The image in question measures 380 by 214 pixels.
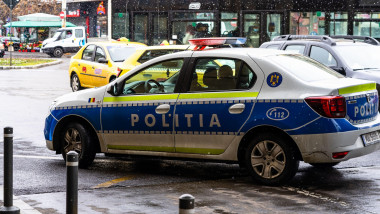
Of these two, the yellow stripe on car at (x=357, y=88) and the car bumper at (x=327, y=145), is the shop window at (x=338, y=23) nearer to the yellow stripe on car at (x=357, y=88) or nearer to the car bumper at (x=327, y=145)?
the yellow stripe on car at (x=357, y=88)

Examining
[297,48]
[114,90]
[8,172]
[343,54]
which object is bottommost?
[8,172]

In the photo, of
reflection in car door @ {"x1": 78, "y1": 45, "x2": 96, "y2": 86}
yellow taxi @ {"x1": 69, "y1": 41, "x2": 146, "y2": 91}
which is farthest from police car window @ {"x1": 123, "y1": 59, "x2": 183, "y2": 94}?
reflection in car door @ {"x1": 78, "y1": 45, "x2": 96, "y2": 86}

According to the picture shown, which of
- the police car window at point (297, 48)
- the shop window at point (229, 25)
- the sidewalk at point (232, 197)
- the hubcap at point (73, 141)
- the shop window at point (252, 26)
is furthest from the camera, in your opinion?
the shop window at point (229, 25)

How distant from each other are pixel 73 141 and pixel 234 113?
2297 millimetres

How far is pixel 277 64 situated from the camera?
27.3ft

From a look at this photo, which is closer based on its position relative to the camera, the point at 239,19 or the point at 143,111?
the point at 143,111

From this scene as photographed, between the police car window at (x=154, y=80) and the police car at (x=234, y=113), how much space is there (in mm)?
12

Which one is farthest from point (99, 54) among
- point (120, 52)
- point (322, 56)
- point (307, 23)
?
point (307, 23)

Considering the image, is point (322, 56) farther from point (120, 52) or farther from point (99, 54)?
point (99, 54)

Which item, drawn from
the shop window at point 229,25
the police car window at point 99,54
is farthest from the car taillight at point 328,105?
the shop window at point 229,25

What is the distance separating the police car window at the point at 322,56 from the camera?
1391cm

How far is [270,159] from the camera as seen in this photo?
8078mm

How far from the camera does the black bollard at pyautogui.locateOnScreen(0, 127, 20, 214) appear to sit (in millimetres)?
6312

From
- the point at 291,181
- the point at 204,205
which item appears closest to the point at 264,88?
the point at 291,181
